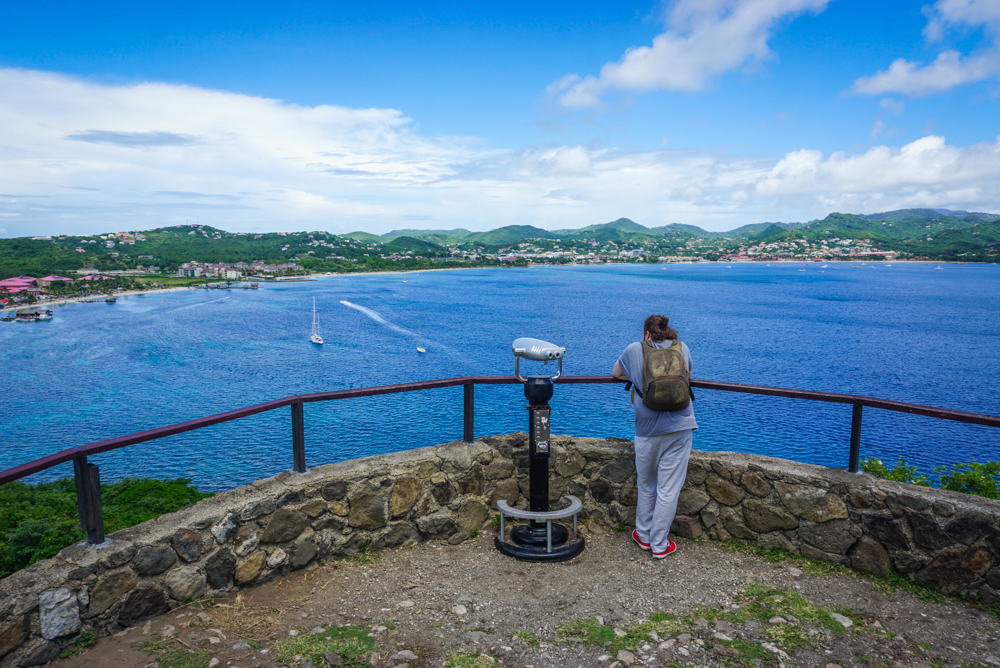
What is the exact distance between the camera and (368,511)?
4.48m

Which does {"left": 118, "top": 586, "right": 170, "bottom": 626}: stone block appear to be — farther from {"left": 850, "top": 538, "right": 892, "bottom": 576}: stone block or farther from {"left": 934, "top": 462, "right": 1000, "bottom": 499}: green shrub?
{"left": 934, "top": 462, "right": 1000, "bottom": 499}: green shrub

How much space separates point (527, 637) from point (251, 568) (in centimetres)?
193

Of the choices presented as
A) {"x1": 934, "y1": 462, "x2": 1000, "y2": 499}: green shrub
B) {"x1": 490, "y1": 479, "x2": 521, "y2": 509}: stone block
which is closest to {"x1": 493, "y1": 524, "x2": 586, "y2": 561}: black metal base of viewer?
{"x1": 490, "y1": 479, "x2": 521, "y2": 509}: stone block

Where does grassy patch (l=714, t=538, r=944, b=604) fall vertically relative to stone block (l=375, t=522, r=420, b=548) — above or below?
below

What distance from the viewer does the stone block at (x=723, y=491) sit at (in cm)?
464

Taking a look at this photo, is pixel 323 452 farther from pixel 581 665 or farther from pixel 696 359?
pixel 696 359

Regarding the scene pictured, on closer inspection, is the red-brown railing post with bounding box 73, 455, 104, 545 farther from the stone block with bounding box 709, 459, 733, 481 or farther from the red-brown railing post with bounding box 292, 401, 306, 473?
the stone block with bounding box 709, 459, 733, 481

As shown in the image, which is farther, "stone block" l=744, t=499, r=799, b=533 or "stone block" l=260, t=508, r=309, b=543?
"stone block" l=744, t=499, r=799, b=533

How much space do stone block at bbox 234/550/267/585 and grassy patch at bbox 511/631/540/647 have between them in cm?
181

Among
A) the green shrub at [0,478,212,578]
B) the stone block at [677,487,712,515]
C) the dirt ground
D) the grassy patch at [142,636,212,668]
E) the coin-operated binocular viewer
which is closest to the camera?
the grassy patch at [142,636,212,668]

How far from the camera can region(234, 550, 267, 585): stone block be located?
390 cm

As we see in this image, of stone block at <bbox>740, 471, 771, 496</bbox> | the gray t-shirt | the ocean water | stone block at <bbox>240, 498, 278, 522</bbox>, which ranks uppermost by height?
the gray t-shirt

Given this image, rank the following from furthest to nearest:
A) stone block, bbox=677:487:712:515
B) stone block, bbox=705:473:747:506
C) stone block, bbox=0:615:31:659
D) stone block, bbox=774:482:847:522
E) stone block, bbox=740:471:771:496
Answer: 1. stone block, bbox=677:487:712:515
2. stone block, bbox=705:473:747:506
3. stone block, bbox=740:471:771:496
4. stone block, bbox=774:482:847:522
5. stone block, bbox=0:615:31:659

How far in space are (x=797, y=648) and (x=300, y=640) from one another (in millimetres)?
2825
